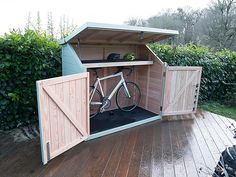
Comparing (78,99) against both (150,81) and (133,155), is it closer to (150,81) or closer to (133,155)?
(133,155)

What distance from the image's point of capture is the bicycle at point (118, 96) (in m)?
3.88

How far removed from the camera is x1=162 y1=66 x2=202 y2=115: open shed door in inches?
151

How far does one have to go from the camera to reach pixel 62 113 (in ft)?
8.26

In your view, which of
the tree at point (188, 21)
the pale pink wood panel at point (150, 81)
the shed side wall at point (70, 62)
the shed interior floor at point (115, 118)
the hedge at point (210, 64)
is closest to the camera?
the shed side wall at point (70, 62)

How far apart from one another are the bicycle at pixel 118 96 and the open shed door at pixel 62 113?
955 millimetres

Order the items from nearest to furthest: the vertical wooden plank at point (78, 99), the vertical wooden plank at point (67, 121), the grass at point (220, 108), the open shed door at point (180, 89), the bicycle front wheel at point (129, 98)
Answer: the vertical wooden plank at point (67, 121) < the vertical wooden plank at point (78, 99) < the open shed door at point (180, 89) < the bicycle front wheel at point (129, 98) < the grass at point (220, 108)

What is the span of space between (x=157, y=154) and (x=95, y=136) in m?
1.05

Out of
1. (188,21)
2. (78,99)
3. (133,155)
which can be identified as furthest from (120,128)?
(188,21)

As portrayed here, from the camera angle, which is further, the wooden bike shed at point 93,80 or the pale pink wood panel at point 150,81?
the pale pink wood panel at point 150,81

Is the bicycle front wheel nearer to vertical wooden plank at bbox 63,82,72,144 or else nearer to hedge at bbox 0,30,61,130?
hedge at bbox 0,30,61,130

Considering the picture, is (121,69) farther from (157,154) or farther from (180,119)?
(157,154)

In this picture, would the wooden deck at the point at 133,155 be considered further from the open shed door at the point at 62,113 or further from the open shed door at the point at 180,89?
the open shed door at the point at 180,89

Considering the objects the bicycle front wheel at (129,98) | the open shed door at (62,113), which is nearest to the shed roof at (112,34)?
the open shed door at (62,113)

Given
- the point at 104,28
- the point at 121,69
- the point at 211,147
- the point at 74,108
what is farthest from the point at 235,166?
the point at 121,69
